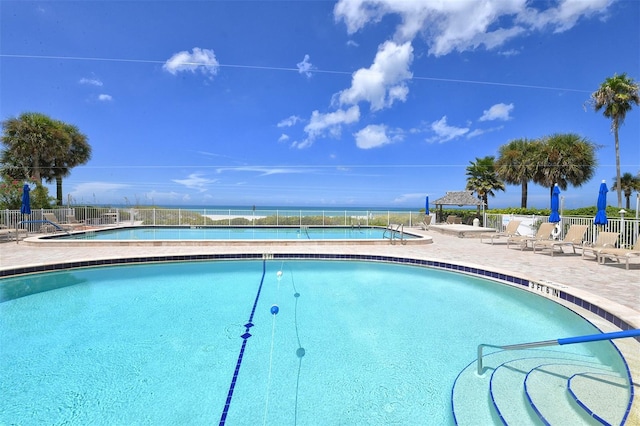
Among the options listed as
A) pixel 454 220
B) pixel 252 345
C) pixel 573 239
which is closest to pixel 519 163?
pixel 454 220

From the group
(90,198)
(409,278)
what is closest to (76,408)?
(409,278)

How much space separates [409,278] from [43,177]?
75.2 feet

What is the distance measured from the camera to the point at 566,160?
18.9m

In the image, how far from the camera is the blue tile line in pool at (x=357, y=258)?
390 centimetres

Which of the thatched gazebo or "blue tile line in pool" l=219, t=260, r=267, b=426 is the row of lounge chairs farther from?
"blue tile line in pool" l=219, t=260, r=267, b=426

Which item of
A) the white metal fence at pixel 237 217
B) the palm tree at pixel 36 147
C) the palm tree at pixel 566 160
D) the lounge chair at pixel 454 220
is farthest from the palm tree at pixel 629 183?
the palm tree at pixel 36 147

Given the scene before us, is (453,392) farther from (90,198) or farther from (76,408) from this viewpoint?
(90,198)

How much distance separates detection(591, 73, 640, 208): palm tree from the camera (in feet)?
51.5

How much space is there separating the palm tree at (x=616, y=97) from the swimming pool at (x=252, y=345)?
17735mm

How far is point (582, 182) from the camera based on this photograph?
1911 centimetres

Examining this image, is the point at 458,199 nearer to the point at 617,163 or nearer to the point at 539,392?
the point at 617,163

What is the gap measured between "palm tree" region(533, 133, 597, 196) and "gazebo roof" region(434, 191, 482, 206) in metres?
7.36

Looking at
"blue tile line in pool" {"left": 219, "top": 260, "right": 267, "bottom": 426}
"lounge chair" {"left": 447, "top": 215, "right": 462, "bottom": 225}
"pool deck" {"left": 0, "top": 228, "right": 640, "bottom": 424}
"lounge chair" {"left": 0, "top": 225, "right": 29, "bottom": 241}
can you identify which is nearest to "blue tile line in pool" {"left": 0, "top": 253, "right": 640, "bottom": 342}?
"pool deck" {"left": 0, "top": 228, "right": 640, "bottom": 424}

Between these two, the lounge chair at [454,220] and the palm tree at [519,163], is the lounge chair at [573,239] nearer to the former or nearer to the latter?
the lounge chair at [454,220]
